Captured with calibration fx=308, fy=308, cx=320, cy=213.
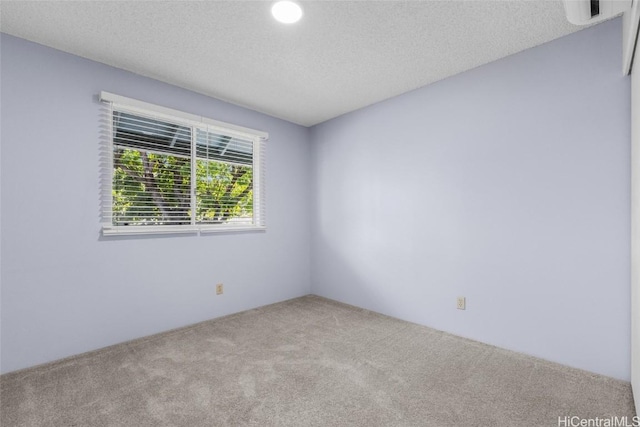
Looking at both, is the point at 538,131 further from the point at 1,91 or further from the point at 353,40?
the point at 1,91

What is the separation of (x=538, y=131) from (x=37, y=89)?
3.77 m

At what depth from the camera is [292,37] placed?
7.31 ft

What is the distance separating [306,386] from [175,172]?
2.28m

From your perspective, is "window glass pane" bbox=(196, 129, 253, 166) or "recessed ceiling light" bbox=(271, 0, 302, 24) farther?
"window glass pane" bbox=(196, 129, 253, 166)

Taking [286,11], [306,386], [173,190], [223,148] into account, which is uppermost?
[286,11]

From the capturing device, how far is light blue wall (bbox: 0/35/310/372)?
7.18 feet

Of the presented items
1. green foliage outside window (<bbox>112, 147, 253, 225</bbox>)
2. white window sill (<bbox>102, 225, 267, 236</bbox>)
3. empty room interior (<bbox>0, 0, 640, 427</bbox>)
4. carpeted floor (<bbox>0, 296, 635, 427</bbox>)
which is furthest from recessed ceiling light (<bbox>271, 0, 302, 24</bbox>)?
carpeted floor (<bbox>0, 296, 635, 427</bbox>)

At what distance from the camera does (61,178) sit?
2.38 m

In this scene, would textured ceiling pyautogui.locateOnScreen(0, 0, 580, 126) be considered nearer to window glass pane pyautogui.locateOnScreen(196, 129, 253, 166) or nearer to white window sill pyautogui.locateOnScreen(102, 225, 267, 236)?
window glass pane pyautogui.locateOnScreen(196, 129, 253, 166)

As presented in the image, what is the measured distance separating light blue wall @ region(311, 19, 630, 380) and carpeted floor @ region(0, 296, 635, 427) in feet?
1.04

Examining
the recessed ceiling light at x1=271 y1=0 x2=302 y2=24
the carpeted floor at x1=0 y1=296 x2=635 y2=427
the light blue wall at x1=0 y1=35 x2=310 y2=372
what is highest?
the recessed ceiling light at x1=271 y1=0 x2=302 y2=24

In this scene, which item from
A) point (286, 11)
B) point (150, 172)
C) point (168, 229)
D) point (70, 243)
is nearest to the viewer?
point (286, 11)

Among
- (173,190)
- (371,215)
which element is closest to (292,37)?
(173,190)

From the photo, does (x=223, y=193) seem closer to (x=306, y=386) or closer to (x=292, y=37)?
(x=292, y=37)
